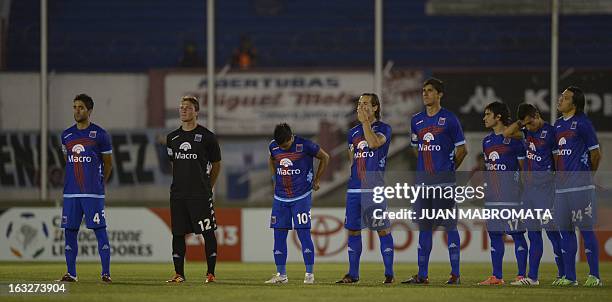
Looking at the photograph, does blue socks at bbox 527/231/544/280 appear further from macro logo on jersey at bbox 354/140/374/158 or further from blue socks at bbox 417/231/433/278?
macro logo on jersey at bbox 354/140/374/158

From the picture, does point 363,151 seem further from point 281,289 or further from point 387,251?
point 281,289

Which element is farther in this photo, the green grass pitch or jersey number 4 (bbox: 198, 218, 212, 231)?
jersey number 4 (bbox: 198, 218, 212, 231)

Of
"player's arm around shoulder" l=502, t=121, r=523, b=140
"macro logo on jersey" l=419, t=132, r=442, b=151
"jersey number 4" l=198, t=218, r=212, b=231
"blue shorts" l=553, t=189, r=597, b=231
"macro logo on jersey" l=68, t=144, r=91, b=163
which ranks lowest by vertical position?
"jersey number 4" l=198, t=218, r=212, b=231

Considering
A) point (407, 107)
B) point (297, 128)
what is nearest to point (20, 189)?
point (297, 128)

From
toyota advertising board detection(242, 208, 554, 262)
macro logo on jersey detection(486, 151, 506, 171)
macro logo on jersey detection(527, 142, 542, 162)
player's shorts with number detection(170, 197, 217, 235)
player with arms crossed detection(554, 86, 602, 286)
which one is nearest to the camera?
player with arms crossed detection(554, 86, 602, 286)

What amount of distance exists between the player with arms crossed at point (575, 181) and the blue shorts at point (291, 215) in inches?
94.4

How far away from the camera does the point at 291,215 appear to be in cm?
1184

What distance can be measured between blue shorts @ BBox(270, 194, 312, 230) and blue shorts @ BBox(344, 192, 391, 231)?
45 cm

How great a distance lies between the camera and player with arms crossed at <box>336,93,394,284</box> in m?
11.6

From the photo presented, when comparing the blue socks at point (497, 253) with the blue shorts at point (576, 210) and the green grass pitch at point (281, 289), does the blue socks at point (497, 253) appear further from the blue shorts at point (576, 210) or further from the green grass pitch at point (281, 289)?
the blue shorts at point (576, 210)

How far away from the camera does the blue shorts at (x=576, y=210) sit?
11.3 meters

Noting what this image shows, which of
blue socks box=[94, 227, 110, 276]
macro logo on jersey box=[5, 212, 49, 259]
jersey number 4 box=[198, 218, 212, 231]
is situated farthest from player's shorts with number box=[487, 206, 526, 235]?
macro logo on jersey box=[5, 212, 49, 259]

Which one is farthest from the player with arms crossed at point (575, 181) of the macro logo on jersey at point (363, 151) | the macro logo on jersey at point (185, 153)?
the macro logo on jersey at point (185, 153)

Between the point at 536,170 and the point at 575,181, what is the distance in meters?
0.47
